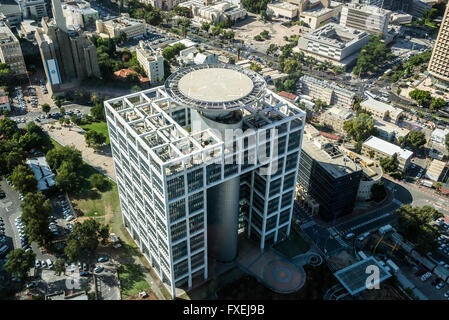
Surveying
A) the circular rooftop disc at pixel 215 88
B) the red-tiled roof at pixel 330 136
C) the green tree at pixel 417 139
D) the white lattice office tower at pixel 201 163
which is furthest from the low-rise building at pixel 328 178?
the green tree at pixel 417 139

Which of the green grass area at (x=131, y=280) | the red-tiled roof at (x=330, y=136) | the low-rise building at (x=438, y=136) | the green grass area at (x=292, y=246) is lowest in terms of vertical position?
the green grass area at (x=292, y=246)

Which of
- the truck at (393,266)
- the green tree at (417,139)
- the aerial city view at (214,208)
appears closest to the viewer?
the aerial city view at (214,208)

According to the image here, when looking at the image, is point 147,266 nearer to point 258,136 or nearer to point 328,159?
point 258,136

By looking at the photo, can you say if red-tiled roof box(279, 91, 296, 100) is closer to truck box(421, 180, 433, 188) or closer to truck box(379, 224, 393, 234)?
truck box(421, 180, 433, 188)

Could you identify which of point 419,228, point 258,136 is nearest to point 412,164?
point 419,228

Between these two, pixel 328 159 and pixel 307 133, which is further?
pixel 307 133

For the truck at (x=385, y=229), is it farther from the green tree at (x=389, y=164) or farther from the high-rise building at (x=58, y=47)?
the high-rise building at (x=58, y=47)
